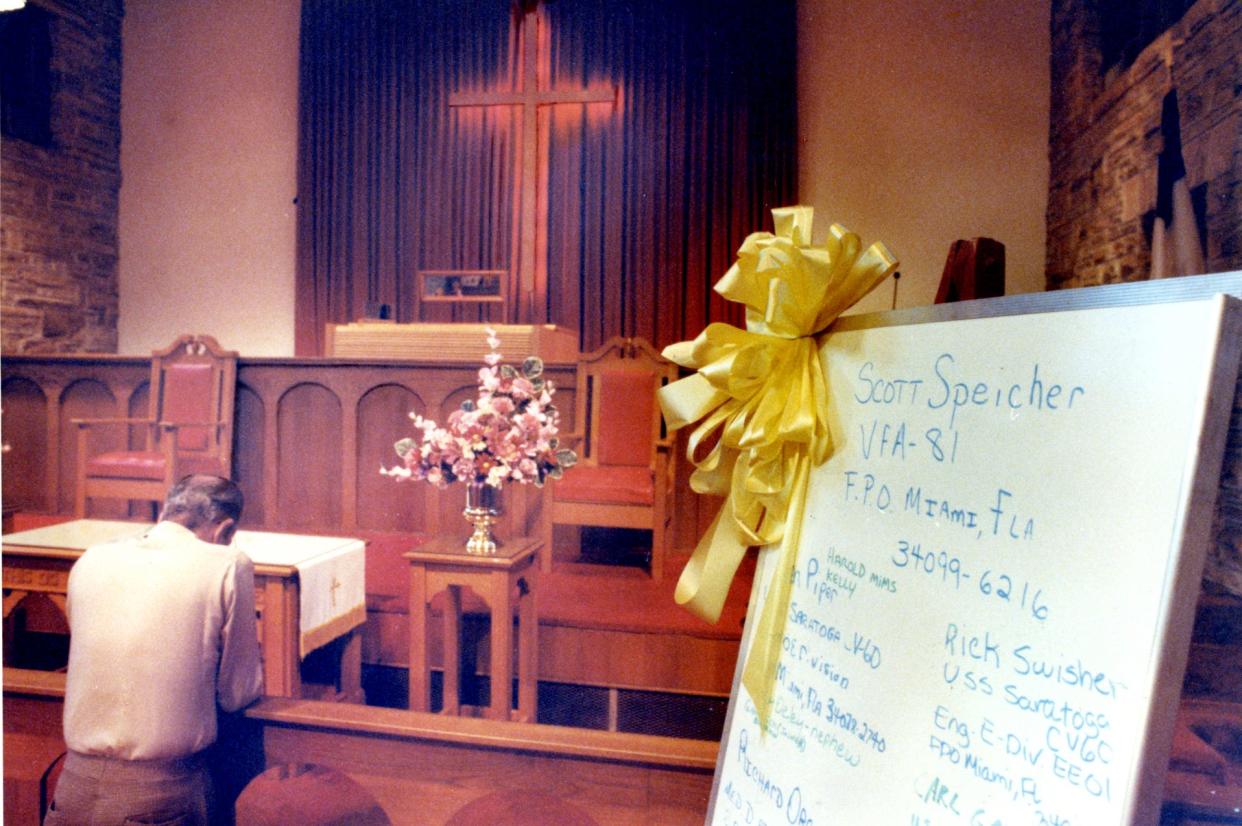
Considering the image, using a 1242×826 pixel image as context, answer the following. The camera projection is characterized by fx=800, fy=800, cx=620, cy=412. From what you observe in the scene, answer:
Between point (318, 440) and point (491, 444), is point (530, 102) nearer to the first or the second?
point (491, 444)

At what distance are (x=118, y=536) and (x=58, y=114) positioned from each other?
286cm

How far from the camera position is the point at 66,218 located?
4.11 meters

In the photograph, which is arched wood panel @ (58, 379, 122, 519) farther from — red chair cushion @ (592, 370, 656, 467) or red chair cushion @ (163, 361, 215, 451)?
red chair cushion @ (592, 370, 656, 467)

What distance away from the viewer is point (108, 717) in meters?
1.50

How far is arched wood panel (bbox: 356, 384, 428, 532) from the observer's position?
3.07 metres

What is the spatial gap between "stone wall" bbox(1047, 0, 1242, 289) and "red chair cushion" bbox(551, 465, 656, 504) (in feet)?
5.48

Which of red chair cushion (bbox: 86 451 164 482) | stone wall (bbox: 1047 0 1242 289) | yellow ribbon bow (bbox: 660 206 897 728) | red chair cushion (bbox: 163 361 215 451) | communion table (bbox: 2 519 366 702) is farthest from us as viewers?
red chair cushion (bbox: 163 361 215 451)

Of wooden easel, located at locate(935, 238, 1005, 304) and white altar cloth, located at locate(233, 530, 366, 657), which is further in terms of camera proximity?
white altar cloth, located at locate(233, 530, 366, 657)

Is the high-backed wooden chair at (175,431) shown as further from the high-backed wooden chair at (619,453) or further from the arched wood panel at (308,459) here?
the high-backed wooden chair at (619,453)

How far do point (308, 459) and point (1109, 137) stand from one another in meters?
3.21

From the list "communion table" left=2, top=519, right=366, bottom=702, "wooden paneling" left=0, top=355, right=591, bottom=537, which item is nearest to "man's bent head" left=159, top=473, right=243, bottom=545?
"communion table" left=2, top=519, right=366, bottom=702

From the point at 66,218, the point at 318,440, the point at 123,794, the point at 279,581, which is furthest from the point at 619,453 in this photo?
the point at 66,218

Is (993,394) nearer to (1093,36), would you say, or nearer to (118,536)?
(118,536)

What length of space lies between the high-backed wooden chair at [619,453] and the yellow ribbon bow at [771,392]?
1740 mm
